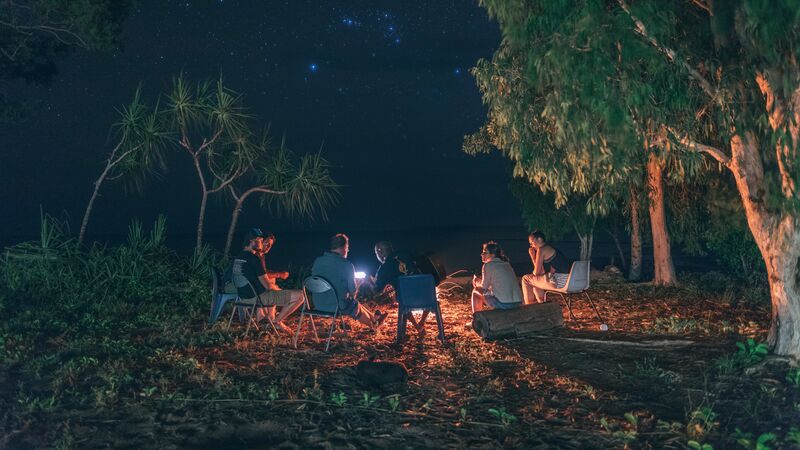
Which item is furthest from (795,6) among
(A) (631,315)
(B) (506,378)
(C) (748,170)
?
(A) (631,315)

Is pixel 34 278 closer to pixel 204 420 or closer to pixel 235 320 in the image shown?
pixel 235 320

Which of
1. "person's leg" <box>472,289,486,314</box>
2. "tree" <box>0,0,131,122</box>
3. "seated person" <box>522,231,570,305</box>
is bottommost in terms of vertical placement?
"person's leg" <box>472,289,486,314</box>

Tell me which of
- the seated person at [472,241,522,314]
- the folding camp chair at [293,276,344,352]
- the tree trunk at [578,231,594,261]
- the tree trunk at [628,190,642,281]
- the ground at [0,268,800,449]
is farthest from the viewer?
the tree trunk at [578,231,594,261]

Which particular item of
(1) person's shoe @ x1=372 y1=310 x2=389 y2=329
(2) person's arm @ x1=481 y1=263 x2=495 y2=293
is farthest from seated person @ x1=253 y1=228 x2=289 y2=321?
(2) person's arm @ x1=481 y1=263 x2=495 y2=293

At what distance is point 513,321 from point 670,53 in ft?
12.5

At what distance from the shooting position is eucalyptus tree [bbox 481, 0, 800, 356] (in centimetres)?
563

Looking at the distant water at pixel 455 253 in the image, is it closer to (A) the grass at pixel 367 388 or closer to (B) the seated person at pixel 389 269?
(B) the seated person at pixel 389 269

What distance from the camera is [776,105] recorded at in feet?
19.3

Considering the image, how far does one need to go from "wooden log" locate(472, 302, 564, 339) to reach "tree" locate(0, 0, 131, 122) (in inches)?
395

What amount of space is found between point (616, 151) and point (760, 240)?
1734mm

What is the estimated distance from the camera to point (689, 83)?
7012 millimetres

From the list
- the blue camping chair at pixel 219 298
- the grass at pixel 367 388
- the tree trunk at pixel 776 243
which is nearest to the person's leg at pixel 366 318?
the grass at pixel 367 388

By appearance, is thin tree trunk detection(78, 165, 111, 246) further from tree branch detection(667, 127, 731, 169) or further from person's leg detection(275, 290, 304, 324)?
tree branch detection(667, 127, 731, 169)

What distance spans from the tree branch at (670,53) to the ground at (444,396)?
277 cm
